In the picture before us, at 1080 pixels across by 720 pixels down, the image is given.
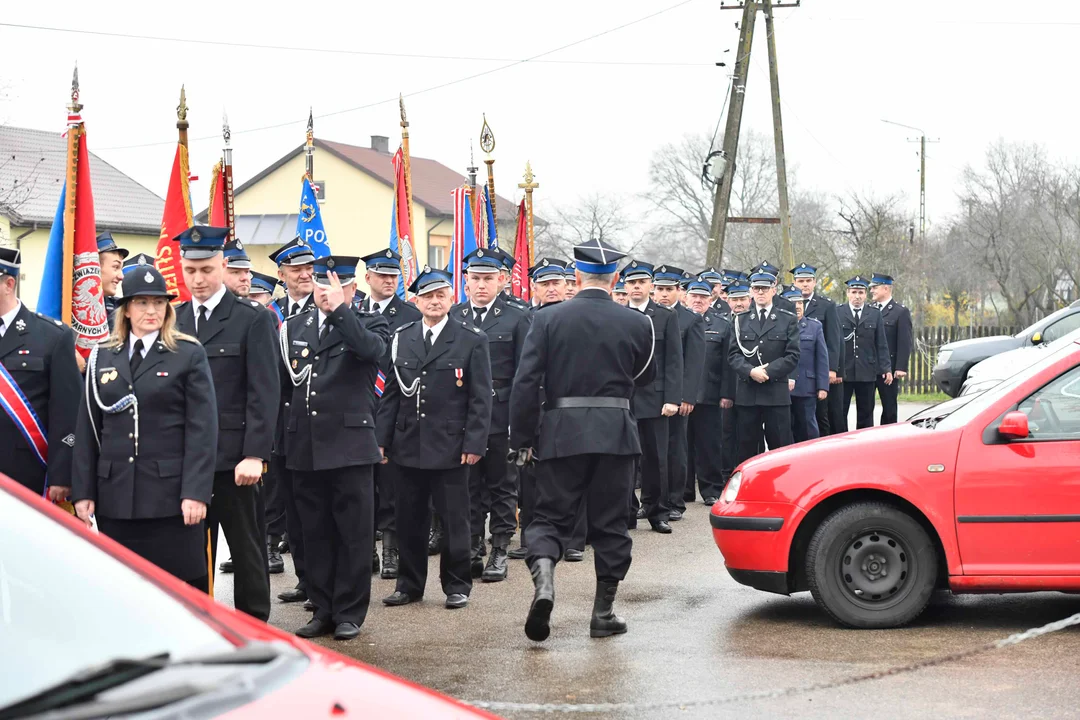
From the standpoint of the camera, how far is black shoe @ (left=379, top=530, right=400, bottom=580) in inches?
362

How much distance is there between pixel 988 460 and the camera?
685 cm

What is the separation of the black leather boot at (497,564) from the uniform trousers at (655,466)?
213 cm

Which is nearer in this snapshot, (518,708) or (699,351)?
(518,708)

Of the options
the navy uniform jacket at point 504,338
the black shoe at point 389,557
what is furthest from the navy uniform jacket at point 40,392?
the navy uniform jacket at point 504,338

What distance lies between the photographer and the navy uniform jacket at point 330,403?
7.34 metres

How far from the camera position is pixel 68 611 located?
8.50 ft

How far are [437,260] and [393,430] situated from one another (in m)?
50.1

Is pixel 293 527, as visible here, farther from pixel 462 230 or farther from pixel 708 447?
pixel 462 230

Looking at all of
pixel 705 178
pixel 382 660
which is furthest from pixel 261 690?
pixel 705 178

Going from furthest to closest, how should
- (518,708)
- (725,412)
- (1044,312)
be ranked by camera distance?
(1044,312)
(725,412)
(518,708)

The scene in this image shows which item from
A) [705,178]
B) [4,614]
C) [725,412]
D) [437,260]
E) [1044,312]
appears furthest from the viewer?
[437,260]

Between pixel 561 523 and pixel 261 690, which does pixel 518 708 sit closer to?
pixel 561 523

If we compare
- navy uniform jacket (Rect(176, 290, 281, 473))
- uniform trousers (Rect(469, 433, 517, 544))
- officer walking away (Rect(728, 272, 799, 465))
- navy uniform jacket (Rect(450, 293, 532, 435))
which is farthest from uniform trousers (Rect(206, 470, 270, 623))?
officer walking away (Rect(728, 272, 799, 465))

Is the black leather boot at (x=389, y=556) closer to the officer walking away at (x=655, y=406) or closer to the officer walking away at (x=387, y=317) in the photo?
the officer walking away at (x=387, y=317)
